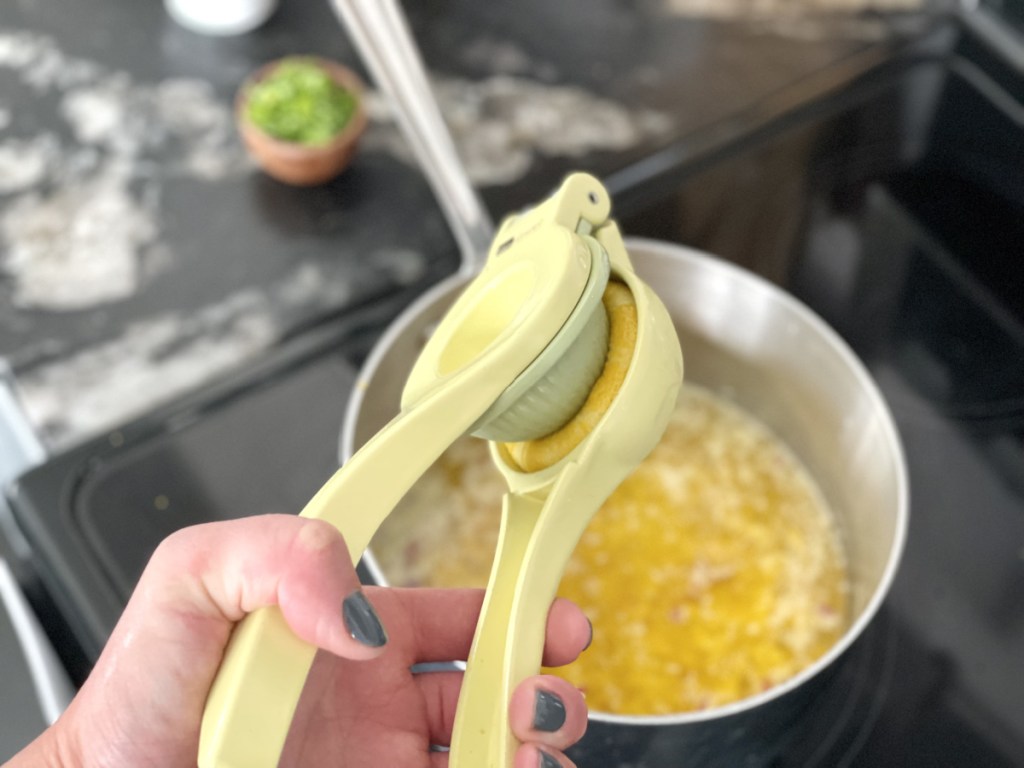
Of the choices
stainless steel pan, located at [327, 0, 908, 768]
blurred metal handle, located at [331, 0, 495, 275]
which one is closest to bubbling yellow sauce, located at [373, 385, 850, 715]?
stainless steel pan, located at [327, 0, 908, 768]

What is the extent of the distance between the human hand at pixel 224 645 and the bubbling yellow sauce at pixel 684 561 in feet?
0.61

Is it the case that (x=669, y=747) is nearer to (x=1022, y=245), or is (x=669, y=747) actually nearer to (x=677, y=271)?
(x=677, y=271)

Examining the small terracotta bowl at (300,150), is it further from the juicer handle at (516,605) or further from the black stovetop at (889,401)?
the juicer handle at (516,605)

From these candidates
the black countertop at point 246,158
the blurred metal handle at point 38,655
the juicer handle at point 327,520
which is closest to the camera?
the juicer handle at point 327,520

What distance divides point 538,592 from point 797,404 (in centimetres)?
42

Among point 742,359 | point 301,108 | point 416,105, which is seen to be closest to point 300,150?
point 301,108

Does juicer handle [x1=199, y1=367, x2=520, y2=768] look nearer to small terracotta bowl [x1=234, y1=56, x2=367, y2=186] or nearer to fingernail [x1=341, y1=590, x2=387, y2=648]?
fingernail [x1=341, y1=590, x2=387, y2=648]

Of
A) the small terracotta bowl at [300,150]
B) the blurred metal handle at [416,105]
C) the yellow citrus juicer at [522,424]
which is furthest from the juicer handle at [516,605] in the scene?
the small terracotta bowl at [300,150]

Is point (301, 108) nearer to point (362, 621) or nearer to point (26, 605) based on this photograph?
point (26, 605)

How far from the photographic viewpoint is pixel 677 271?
793 millimetres

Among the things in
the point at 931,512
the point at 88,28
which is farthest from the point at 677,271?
the point at 88,28

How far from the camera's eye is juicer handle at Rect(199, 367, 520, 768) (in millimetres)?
364

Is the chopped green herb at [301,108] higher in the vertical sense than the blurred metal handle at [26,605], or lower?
higher

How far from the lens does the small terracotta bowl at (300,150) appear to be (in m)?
0.87
